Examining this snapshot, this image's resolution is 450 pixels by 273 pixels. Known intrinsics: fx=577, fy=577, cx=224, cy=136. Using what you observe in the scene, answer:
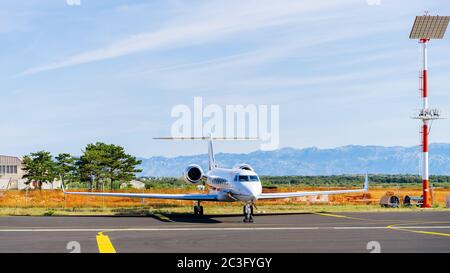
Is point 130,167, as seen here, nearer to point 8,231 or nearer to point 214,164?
point 214,164

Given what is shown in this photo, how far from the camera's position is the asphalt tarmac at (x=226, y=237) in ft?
58.1

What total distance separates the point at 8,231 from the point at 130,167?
60.7m

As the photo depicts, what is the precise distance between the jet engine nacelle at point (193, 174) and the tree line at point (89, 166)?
40.6 metres

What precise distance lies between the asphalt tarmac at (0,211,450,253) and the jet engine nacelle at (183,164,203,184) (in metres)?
10.7

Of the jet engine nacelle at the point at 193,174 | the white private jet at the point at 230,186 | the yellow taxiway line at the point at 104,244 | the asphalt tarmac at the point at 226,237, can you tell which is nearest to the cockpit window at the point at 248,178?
the white private jet at the point at 230,186

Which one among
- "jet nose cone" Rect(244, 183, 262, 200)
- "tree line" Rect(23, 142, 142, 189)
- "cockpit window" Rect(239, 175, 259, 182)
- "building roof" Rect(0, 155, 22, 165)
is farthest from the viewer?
"building roof" Rect(0, 155, 22, 165)

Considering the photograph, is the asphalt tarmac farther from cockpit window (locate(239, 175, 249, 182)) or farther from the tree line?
the tree line

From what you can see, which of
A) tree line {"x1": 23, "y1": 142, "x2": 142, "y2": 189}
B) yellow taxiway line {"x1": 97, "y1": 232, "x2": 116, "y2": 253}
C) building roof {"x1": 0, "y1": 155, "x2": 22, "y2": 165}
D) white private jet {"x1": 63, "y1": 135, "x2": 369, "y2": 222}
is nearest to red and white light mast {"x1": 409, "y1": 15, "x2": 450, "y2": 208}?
white private jet {"x1": 63, "y1": 135, "x2": 369, "y2": 222}

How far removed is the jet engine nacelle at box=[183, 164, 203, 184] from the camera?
1583 inches

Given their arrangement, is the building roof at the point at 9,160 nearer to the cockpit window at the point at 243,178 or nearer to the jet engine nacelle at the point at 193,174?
the jet engine nacelle at the point at 193,174

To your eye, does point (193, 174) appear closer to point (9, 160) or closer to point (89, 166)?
point (89, 166)

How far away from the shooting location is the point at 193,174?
4028cm
